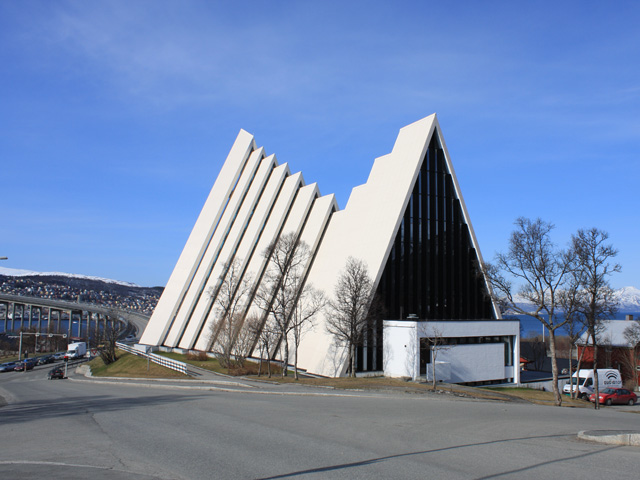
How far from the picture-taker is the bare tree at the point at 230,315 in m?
34.3

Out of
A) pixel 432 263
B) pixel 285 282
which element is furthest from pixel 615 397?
pixel 285 282

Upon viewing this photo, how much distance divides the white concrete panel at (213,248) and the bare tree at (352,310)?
2204cm

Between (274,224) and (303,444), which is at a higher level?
(274,224)

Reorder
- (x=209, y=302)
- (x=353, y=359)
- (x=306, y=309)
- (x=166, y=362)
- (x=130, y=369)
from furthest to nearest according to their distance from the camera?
(x=209, y=302)
(x=130, y=369)
(x=166, y=362)
(x=306, y=309)
(x=353, y=359)

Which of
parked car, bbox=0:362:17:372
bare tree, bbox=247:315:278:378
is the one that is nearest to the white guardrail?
bare tree, bbox=247:315:278:378

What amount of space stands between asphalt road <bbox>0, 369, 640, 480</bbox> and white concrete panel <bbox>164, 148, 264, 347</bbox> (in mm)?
32019

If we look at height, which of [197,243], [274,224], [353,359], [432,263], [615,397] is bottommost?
[615,397]

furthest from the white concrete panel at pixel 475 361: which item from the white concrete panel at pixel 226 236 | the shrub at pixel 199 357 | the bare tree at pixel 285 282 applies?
the white concrete panel at pixel 226 236

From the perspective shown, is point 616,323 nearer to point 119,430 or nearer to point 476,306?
point 476,306

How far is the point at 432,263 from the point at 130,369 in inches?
1064

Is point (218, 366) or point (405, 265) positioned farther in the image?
point (218, 366)

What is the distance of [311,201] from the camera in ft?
144

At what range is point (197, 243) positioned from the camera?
5350 cm

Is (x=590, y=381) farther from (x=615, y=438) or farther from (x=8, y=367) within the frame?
(x=8, y=367)
